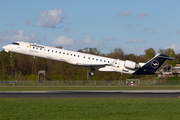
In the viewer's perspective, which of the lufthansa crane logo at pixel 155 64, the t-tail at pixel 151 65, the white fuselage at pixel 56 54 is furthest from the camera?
the lufthansa crane logo at pixel 155 64

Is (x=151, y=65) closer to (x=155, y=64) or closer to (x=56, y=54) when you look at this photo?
(x=155, y=64)

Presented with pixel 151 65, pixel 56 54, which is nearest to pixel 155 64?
pixel 151 65

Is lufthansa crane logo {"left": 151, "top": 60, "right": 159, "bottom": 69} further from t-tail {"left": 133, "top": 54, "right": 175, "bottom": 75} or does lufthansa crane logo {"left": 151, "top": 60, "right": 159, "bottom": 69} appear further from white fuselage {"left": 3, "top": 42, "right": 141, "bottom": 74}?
white fuselage {"left": 3, "top": 42, "right": 141, "bottom": 74}

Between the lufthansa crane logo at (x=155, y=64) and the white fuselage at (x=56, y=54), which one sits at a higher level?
the white fuselage at (x=56, y=54)

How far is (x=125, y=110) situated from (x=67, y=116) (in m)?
4.14

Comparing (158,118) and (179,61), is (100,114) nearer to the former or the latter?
(158,118)

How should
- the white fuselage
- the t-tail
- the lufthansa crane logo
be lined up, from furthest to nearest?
the lufthansa crane logo < the t-tail < the white fuselage

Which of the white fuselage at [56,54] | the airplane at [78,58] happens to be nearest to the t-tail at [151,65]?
the airplane at [78,58]

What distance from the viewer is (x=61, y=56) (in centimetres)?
3803

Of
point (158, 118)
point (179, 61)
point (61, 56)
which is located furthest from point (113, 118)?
point (179, 61)

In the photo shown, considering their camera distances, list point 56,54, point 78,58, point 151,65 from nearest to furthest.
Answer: point 56,54 < point 78,58 < point 151,65

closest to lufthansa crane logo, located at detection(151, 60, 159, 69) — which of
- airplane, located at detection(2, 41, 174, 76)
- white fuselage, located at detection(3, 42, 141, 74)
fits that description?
airplane, located at detection(2, 41, 174, 76)

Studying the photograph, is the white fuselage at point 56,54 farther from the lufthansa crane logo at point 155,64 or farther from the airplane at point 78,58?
the lufthansa crane logo at point 155,64

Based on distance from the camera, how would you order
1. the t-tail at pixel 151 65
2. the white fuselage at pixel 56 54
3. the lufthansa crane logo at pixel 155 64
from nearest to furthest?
the white fuselage at pixel 56 54 → the t-tail at pixel 151 65 → the lufthansa crane logo at pixel 155 64
